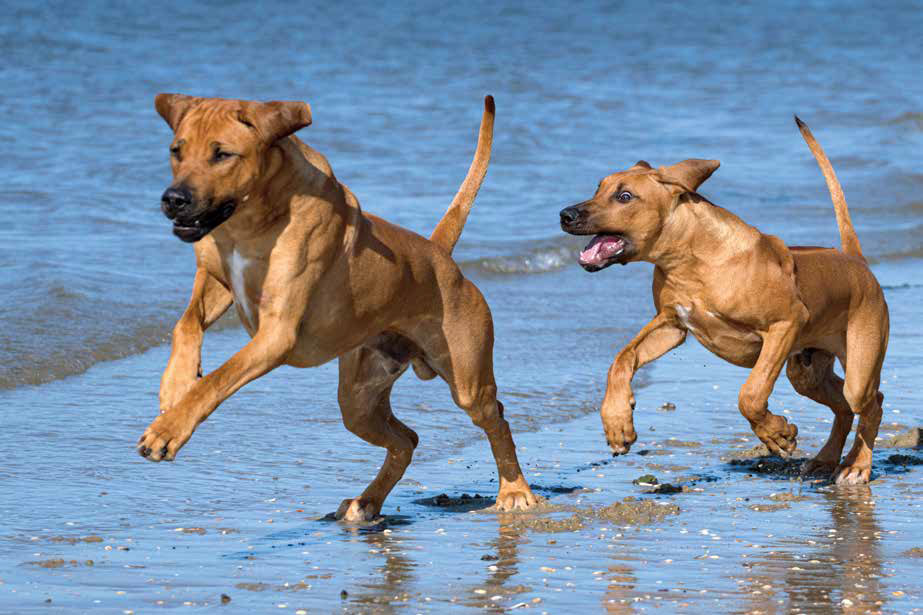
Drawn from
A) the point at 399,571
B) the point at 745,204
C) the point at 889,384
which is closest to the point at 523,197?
the point at 745,204

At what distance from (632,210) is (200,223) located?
2.38 m

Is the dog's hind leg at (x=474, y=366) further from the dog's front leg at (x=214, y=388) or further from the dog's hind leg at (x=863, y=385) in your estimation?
the dog's hind leg at (x=863, y=385)

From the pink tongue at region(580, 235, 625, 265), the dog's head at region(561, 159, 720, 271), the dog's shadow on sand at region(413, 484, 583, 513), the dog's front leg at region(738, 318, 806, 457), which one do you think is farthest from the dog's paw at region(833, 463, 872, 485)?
the pink tongue at region(580, 235, 625, 265)

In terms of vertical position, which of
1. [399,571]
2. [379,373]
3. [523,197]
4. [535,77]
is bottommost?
[399,571]

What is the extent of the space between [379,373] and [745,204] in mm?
11122

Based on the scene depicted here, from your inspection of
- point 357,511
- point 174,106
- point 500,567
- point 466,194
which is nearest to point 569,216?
point 466,194

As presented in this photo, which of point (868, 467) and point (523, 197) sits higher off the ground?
point (523, 197)

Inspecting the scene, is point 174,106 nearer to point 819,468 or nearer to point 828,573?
point 828,573

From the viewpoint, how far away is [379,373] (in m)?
6.52

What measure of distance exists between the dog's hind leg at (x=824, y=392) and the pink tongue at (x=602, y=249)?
4.17ft

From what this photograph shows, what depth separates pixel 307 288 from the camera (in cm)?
556

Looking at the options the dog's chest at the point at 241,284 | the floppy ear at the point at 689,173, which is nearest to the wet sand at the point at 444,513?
the dog's chest at the point at 241,284

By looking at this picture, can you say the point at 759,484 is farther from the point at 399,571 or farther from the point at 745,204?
the point at 745,204

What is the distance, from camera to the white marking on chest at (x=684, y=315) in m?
7.01
